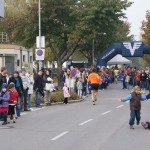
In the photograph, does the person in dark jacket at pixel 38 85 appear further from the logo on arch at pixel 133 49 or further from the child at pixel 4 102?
the logo on arch at pixel 133 49

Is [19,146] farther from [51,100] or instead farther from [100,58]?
[100,58]

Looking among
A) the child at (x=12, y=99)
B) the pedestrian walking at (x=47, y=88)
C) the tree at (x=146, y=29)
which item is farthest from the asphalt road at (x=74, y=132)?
the tree at (x=146, y=29)

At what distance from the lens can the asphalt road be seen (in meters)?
12.0

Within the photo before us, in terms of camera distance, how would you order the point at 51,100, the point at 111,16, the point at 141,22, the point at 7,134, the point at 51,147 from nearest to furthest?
the point at 51,147
the point at 7,134
the point at 51,100
the point at 111,16
the point at 141,22

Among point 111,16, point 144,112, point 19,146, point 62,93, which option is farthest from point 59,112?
point 111,16

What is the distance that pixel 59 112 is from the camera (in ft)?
69.1

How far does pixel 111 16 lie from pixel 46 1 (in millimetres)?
5839

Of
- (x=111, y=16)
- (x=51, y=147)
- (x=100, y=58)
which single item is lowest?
(x=51, y=147)

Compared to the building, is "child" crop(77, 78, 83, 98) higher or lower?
lower

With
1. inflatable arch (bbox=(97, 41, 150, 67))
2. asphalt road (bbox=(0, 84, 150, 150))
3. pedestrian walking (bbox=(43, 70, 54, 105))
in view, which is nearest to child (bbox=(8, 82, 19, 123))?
asphalt road (bbox=(0, 84, 150, 150))

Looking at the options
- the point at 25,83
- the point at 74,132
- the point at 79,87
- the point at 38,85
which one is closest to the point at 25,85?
the point at 25,83

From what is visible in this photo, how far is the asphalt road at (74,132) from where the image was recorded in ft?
39.4

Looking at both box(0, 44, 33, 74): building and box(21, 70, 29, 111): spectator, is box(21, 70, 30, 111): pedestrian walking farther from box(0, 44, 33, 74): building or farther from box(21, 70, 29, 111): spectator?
box(0, 44, 33, 74): building

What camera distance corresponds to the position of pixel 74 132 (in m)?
14.5
